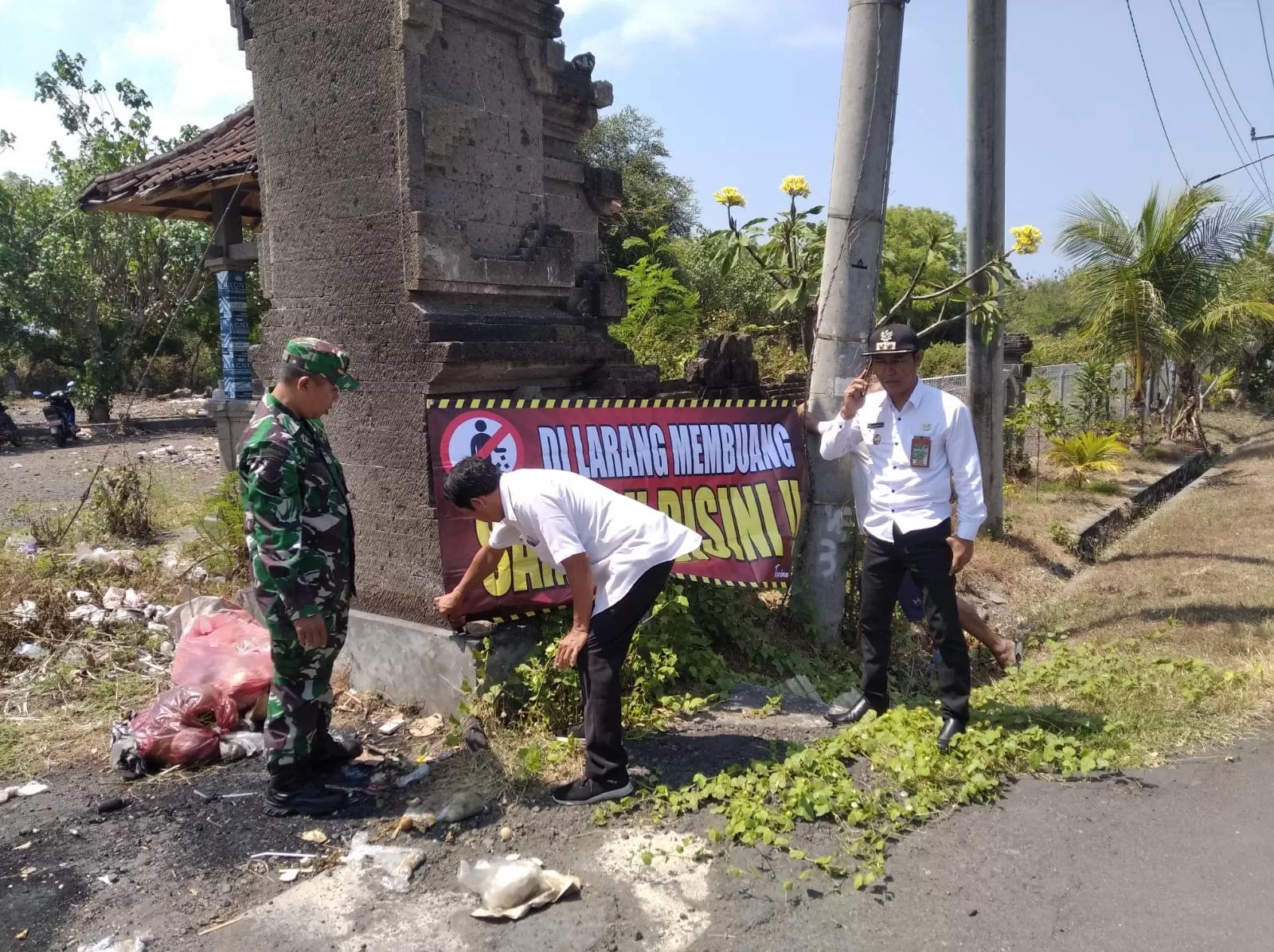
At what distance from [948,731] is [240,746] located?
315 cm

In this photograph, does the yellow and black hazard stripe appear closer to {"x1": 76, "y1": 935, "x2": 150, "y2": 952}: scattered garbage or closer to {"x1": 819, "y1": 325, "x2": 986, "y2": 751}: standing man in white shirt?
{"x1": 819, "y1": 325, "x2": 986, "y2": 751}: standing man in white shirt

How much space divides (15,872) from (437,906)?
1.61m

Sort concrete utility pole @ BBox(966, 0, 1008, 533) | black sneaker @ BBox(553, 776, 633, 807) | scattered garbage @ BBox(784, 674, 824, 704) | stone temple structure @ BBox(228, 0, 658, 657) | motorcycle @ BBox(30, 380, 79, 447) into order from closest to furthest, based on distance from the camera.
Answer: black sneaker @ BBox(553, 776, 633, 807) < stone temple structure @ BBox(228, 0, 658, 657) < scattered garbage @ BBox(784, 674, 824, 704) < concrete utility pole @ BBox(966, 0, 1008, 533) < motorcycle @ BBox(30, 380, 79, 447)

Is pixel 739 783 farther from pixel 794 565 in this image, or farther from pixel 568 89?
pixel 568 89

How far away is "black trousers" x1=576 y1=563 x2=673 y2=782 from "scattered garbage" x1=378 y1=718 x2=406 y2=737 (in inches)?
53.2

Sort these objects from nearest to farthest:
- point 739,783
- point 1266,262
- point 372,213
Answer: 1. point 739,783
2. point 372,213
3. point 1266,262

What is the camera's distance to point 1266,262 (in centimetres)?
2233

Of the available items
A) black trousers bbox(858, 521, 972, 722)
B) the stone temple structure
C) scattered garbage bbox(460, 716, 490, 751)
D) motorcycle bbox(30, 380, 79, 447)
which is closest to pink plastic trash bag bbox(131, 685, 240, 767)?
the stone temple structure

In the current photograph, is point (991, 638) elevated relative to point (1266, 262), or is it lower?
lower

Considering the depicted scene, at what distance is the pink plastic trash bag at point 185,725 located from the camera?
4.20 m

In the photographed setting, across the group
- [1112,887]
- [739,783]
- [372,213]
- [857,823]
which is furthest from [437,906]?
[372,213]

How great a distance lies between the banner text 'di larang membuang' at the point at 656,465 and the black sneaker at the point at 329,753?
82cm

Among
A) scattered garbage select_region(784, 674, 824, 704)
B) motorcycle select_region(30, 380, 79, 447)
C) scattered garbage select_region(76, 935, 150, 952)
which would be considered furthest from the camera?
motorcycle select_region(30, 380, 79, 447)

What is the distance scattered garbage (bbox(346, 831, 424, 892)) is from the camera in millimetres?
3195
